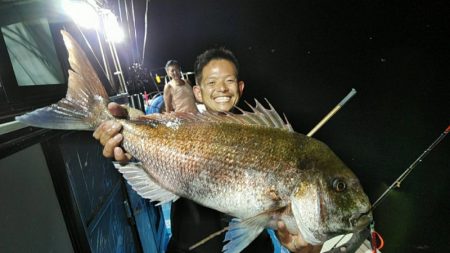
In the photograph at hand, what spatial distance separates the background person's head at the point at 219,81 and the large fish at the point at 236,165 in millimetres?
449

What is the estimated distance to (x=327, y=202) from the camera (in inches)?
63.5

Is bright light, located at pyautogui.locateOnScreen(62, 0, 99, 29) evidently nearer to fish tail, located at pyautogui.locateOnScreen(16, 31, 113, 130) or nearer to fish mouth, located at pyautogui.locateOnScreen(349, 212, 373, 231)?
fish tail, located at pyautogui.locateOnScreen(16, 31, 113, 130)

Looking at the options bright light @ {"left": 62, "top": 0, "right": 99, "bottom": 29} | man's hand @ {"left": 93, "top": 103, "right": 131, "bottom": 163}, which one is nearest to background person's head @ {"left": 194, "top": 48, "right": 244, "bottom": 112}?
man's hand @ {"left": 93, "top": 103, "right": 131, "bottom": 163}

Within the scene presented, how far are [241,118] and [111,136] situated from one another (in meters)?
1.04

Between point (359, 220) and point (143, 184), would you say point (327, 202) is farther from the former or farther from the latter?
point (143, 184)

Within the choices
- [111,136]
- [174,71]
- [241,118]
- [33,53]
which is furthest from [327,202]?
[174,71]

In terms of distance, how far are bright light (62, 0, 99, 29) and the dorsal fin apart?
2.41 m

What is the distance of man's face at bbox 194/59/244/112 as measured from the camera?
94.9 inches

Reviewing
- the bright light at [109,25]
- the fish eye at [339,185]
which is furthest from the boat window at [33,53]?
the bright light at [109,25]

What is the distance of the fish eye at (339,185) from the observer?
1.64 m

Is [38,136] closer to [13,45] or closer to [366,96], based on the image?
[13,45]

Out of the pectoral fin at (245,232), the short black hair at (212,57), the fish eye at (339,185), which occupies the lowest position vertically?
the pectoral fin at (245,232)

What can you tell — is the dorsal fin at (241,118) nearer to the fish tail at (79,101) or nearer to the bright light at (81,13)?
the fish tail at (79,101)

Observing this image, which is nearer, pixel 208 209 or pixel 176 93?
pixel 208 209
